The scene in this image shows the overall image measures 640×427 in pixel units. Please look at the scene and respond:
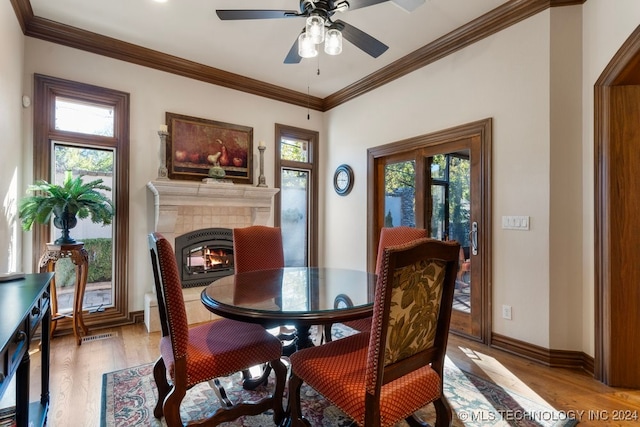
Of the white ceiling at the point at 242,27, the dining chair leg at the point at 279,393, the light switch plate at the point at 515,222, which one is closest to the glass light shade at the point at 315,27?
the white ceiling at the point at 242,27

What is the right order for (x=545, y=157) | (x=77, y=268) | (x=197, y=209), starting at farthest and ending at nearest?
1. (x=197, y=209)
2. (x=77, y=268)
3. (x=545, y=157)

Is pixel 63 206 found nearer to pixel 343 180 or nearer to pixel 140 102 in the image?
pixel 140 102

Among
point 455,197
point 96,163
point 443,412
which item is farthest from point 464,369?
point 96,163

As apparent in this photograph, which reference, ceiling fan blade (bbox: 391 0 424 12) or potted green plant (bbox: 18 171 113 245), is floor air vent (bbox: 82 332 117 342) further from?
ceiling fan blade (bbox: 391 0 424 12)

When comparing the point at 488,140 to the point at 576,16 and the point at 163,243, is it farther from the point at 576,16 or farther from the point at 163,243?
the point at 163,243

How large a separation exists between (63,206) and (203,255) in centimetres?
149

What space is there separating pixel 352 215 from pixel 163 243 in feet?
10.6

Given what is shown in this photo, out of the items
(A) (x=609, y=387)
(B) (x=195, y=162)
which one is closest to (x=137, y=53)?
(B) (x=195, y=162)

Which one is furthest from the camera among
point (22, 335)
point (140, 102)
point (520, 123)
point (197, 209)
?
point (197, 209)

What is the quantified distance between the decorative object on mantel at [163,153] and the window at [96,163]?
0.33 metres

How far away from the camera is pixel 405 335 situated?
129 centimetres

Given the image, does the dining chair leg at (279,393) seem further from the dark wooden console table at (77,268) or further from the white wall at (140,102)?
the white wall at (140,102)

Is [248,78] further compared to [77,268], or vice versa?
[248,78]

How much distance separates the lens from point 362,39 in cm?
240
